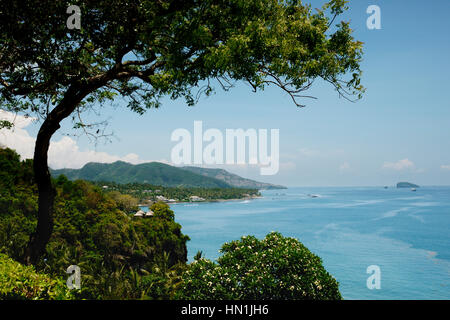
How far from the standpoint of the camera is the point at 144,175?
144625 millimetres

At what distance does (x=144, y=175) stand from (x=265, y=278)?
471 ft

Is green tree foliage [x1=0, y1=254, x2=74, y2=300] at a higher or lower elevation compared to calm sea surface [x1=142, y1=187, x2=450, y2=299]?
higher

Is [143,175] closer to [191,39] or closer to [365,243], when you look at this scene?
[365,243]

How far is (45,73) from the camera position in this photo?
530 cm

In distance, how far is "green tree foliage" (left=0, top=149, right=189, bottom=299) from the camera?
10.6m

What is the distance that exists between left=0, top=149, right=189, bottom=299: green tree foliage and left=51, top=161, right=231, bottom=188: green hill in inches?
4568

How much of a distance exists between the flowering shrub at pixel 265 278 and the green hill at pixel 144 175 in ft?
418

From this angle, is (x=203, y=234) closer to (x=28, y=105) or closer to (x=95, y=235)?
(x=95, y=235)

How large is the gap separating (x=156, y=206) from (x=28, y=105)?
1228 centimetres
